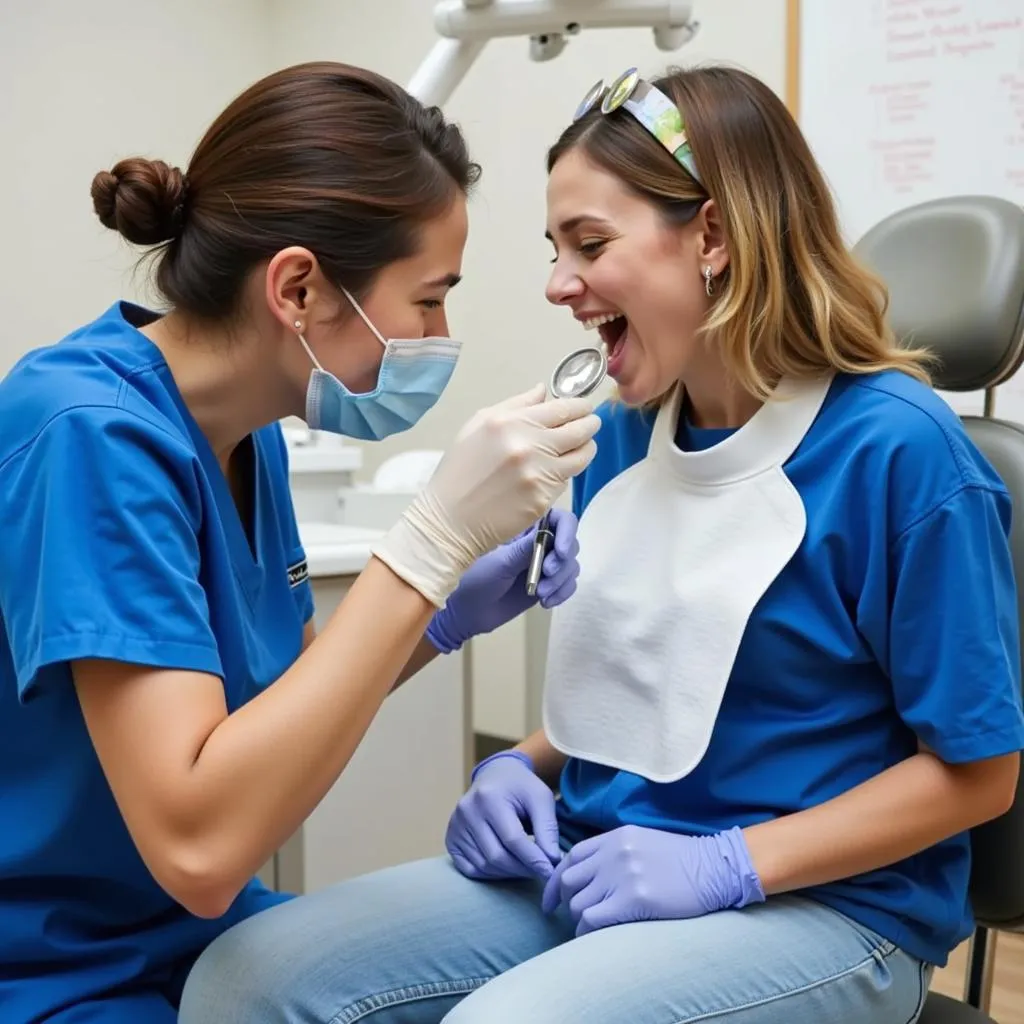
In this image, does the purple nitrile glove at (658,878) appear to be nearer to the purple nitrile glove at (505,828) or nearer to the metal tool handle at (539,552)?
the purple nitrile glove at (505,828)

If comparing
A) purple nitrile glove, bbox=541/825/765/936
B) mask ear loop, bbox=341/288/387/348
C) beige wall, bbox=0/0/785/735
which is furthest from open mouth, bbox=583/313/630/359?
beige wall, bbox=0/0/785/735

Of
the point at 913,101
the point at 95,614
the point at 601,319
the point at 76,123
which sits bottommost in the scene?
the point at 95,614

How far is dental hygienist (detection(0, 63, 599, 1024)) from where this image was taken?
2.77ft

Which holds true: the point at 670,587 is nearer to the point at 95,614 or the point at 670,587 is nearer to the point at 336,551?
the point at 95,614

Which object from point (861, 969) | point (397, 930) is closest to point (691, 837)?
point (861, 969)

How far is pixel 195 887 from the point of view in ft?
2.76

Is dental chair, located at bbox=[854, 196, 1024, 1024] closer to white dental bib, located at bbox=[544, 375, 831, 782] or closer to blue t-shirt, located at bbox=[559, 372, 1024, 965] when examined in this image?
blue t-shirt, located at bbox=[559, 372, 1024, 965]

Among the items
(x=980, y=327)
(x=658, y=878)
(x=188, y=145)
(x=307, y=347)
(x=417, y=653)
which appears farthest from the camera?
(x=188, y=145)

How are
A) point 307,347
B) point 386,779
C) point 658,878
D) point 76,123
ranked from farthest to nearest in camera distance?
point 76,123 < point 386,779 < point 307,347 < point 658,878

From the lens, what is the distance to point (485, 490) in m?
0.99

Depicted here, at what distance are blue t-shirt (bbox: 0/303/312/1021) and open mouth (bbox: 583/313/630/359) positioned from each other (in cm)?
40

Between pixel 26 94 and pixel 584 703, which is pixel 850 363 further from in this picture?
pixel 26 94

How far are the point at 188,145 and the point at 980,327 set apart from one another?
102 inches

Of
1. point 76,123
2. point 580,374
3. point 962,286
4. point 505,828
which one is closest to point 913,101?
point 962,286
